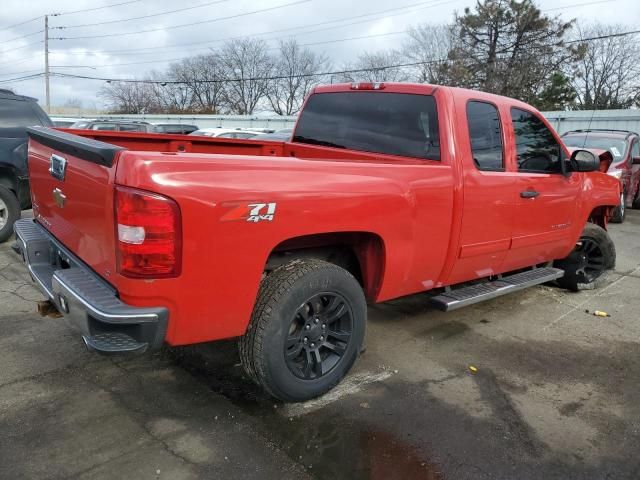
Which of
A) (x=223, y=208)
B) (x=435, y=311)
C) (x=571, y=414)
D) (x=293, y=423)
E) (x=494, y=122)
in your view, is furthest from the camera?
(x=435, y=311)

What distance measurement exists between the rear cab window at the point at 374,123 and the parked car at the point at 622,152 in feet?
25.7

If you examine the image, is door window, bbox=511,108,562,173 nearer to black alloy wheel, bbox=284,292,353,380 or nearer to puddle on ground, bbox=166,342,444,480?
black alloy wheel, bbox=284,292,353,380

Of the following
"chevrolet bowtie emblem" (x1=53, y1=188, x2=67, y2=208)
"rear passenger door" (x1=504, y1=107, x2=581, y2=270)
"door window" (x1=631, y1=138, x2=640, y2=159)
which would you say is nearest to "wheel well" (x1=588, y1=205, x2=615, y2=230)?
"rear passenger door" (x1=504, y1=107, x2=581, y2=270)

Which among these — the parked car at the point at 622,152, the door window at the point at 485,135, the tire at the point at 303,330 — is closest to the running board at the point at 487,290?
the tire at the point at 303,330

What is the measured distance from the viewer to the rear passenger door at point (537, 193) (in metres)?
4.28

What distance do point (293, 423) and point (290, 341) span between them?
18.0 inches

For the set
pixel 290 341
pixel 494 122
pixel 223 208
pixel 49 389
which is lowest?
pixel 49 389

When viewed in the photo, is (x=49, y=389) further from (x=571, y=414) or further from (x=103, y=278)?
(x=571, y=414)

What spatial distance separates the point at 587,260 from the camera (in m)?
5.80

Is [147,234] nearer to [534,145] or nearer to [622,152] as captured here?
[534,145]

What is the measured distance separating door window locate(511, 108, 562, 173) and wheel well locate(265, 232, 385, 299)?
166 cm

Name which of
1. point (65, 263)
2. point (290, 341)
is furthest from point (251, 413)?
point (65, 263)

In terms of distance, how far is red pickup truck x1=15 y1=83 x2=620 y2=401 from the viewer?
2422 mm

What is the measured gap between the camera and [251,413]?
308 cm
